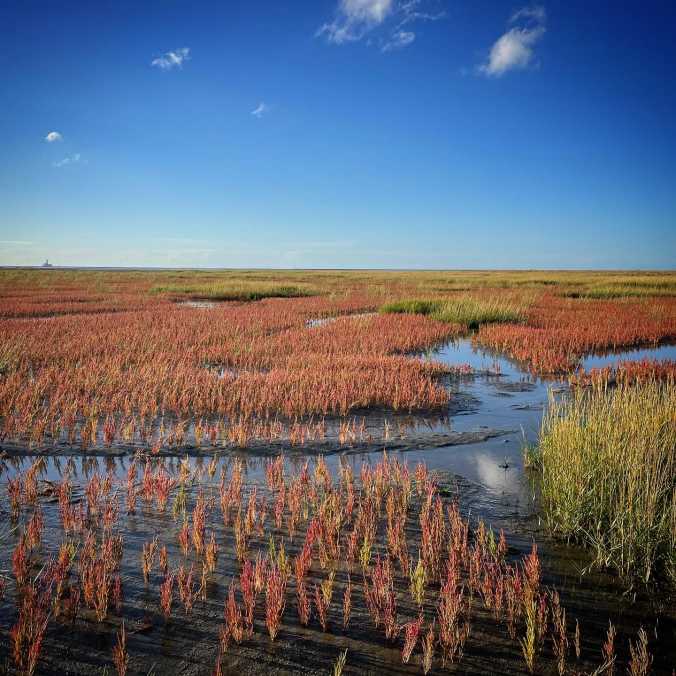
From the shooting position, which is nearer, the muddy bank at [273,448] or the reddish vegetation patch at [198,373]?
the muddy bank at [273,448]

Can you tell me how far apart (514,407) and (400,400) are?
2111mm

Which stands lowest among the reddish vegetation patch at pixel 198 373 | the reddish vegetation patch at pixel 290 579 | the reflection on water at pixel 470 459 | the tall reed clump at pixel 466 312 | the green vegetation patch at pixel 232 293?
the reflection on water at pixel 470 459

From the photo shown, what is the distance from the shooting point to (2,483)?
17.3ft

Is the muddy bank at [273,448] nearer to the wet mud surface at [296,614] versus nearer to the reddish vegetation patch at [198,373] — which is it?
the wet mud surface at [296,614]

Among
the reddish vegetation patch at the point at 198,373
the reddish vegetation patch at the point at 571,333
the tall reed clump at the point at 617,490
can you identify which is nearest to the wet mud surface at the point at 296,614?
the tall reed clump at the point at 617,490

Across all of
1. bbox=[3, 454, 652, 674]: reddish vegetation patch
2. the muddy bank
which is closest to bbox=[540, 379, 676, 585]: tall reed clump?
bbox=[3, 454, 652, 674]: reddish vegetation patch

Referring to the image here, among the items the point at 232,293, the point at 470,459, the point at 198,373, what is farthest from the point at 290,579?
the point at 232,293

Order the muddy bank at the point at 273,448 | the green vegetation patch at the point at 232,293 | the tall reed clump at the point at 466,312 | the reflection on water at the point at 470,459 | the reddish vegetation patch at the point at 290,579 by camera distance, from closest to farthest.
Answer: the reddish vegetation patch at the point at 290,579 → the reflection on water at the point at 470,459 → the muddy bank at the point at 273,448 → the tall reed clump at the point at 466,312 → the green vegetation patch at the point at 232,293

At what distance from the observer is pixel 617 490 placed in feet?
15.4

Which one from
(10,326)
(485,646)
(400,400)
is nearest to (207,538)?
(485,646)

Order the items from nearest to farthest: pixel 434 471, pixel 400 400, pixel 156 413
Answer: pixel 434 471 → pixel 156 413 → pixel 400 400

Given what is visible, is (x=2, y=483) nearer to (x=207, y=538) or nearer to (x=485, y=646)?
(x=207, y=538)

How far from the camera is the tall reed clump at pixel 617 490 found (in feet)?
12.7

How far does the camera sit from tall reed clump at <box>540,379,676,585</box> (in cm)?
386
